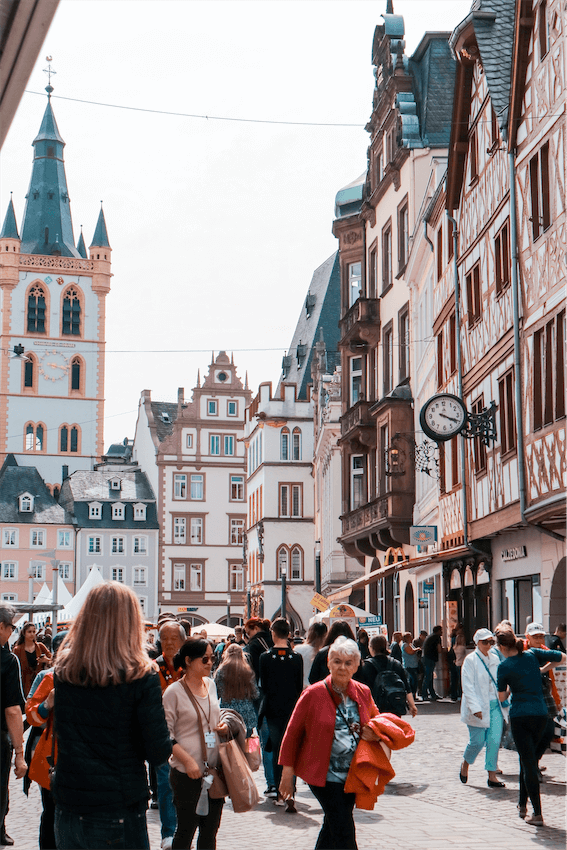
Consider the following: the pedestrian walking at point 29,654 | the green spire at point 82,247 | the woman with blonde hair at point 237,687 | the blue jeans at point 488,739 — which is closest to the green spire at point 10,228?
the green spire at point 82,247

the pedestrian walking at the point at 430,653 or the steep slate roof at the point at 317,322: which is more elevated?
the steep slate roof at the point at 317,322

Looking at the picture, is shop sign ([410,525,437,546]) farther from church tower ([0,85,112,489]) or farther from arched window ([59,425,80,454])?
arched window ([59,425,80,454])

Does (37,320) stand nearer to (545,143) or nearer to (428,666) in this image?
(428,666)

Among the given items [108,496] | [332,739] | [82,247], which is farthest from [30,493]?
[332,739]

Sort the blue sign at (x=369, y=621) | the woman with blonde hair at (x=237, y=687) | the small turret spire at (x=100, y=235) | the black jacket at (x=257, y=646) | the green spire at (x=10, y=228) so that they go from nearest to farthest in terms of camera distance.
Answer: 1. the woman with blonde hair at (x=237, y=687)
2. the black jacket at (x=257, y=646)
3. the blue sign at (x=369, y=621)
4. the green spire at (x=10, y=228)
5. the small turret spire at (x=100, y=235)

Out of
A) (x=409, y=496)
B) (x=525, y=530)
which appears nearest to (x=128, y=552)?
(x=409, y=496)

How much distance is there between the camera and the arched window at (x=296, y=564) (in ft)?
217

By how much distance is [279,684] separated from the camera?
39.9 ft

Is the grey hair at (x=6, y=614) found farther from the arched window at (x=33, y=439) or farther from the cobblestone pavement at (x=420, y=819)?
the arched window at (x=33, y=439)

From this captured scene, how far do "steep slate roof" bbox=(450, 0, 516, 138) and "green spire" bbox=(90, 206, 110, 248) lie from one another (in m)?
82.4

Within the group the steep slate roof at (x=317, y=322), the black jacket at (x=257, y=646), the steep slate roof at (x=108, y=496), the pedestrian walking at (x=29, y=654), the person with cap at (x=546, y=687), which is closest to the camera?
the person with cap at (x=546, y=687)

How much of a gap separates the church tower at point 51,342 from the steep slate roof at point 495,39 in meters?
76.1

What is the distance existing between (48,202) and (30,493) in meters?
29.4

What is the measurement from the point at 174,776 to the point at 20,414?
3717 inches
